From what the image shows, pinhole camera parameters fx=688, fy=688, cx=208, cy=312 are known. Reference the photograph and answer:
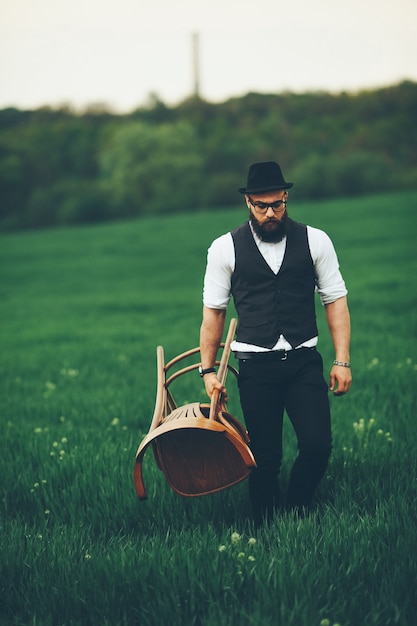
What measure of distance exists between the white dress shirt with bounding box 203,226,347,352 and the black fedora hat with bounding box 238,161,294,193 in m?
0.30

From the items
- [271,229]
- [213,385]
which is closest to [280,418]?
[213,385]

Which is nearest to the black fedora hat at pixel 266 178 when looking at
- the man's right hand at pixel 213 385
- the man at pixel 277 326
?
the man at pixel 277 326

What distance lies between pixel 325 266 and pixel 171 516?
1.91m

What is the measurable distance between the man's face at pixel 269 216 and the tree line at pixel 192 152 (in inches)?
1553

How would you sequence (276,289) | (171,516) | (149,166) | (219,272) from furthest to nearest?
(149,166)
(171,516)
(219,272)
(276,289)

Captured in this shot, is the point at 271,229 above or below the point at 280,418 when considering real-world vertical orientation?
above

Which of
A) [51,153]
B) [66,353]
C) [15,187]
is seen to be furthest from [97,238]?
[51,153]

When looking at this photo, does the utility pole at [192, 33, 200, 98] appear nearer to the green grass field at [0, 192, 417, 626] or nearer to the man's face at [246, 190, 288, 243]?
the green grass field at [0, 192, 417, 626]

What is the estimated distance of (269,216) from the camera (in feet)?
13.4

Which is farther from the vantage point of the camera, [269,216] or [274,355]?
[274,355]

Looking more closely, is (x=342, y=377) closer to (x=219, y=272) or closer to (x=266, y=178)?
(x=219, y=272)

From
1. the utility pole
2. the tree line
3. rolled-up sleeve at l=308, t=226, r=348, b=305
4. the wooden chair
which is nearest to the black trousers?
Result: the wooden chair

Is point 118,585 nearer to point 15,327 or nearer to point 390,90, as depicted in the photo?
point 15,327

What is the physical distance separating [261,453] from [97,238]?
112 ft
